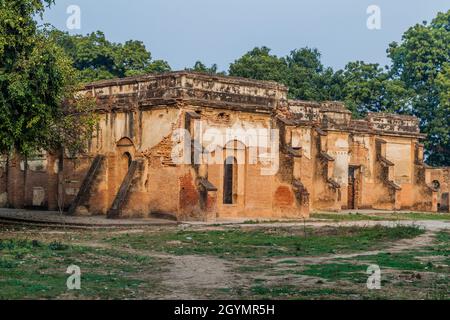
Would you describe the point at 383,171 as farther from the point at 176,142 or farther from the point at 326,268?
the point at 326,268

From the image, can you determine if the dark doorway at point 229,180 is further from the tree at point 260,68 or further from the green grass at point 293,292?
Answer: the tree at point 260,68

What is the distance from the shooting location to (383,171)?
39594 millimetres

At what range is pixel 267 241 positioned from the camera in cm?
1998

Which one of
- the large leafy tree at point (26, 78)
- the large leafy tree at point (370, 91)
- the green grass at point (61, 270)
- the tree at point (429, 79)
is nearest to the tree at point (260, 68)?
the large leafy tree at point (370, 91)

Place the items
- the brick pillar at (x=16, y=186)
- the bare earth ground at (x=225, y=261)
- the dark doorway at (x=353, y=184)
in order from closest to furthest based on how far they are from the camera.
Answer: the bare earth ground at (x=225, y=261) < the brick pillar at (x=16, y=186) < the dark doorway at (x=353, y=184)

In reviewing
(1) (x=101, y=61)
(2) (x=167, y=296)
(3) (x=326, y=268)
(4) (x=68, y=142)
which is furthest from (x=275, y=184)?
(1) (x=101, y=61)

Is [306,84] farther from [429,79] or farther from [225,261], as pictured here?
[225,261]

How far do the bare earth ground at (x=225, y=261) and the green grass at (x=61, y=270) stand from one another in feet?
0.06

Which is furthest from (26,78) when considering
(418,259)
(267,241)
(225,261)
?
(418,259)

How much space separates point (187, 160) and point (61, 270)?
1298cm

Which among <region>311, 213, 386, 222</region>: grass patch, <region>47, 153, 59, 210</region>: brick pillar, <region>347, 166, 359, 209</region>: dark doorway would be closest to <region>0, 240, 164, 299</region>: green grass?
<region>47, 153, 59, 210</region>: brick pillar

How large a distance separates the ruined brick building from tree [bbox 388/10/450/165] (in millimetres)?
14198

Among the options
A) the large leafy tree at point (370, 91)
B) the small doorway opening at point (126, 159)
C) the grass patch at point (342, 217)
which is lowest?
the grass patch at point (342, 217)

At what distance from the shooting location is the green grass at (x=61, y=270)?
37.5ft
